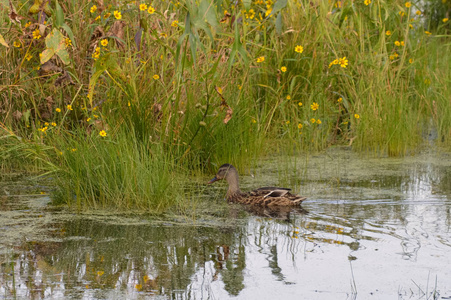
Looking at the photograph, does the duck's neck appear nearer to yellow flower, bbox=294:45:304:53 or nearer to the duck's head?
the duck's head

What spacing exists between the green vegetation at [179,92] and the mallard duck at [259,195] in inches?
18.3

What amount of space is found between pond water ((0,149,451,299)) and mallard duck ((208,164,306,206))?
106mm

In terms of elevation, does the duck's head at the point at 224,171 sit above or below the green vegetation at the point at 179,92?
below

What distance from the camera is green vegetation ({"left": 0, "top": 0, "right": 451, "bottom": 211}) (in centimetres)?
567

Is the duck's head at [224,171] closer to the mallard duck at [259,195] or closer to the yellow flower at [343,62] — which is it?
the mallard duck at [259,195]

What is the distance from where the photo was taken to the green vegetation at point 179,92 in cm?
567

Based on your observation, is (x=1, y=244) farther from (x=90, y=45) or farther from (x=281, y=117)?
(x=281, y=117)

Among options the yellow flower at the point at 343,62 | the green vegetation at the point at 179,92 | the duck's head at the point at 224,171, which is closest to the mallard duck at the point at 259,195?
the duck's head at the point at 224,171

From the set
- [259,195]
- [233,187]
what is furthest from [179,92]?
[259,195]

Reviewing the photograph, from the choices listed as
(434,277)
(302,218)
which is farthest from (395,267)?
(302,218)

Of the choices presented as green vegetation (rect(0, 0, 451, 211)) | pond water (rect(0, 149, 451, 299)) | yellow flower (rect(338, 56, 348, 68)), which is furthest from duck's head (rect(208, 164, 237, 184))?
yellow flower (rect(338, 56, 348, 68))

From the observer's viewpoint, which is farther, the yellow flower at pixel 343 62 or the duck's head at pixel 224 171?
the yellow flower at pixel 343 62

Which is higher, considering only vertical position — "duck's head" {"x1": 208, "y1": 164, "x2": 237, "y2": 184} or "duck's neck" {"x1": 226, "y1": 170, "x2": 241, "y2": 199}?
"duck's head" {"x1": 208, "y1": 164, "x2": 237, "y2": 184}

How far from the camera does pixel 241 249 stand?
4465mm
